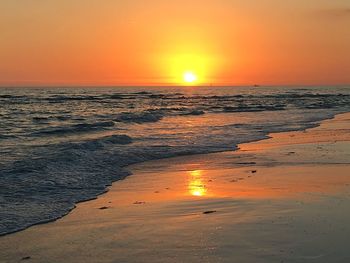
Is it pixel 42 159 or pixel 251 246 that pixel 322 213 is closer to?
pixel 251 246

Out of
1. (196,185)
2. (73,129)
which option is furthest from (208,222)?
(73,129)

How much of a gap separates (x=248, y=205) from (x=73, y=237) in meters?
2.48

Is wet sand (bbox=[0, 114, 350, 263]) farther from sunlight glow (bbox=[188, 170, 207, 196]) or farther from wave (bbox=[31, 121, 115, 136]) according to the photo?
wave (bbox=[31, 121, 115, 136])

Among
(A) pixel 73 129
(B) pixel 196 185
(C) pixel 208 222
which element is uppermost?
(C) pixel 208 222

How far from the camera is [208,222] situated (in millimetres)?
5727

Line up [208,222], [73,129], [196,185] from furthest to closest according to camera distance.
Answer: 1. [73,129]
2. [196,185]
3. [208,222]

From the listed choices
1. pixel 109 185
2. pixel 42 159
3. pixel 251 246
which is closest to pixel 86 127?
pixel 42 159

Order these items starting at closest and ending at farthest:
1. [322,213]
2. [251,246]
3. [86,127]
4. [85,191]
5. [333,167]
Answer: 1. [251,246]
2. [322,213]
3. [85,191]
4. [333,167]
5. [86,127]

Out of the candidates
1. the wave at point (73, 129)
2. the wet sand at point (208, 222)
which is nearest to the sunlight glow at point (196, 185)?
the wet sand at point (208, 222)

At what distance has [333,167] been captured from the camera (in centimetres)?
972

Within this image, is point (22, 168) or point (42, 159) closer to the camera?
point (22, 168)

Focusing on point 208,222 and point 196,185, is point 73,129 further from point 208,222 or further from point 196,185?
point 208,222

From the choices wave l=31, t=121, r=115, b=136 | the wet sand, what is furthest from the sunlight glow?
wave l=31, t=121, r=115, b=136

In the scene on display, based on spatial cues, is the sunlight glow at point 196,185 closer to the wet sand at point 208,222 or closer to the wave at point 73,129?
the wet sand at point 208,222
